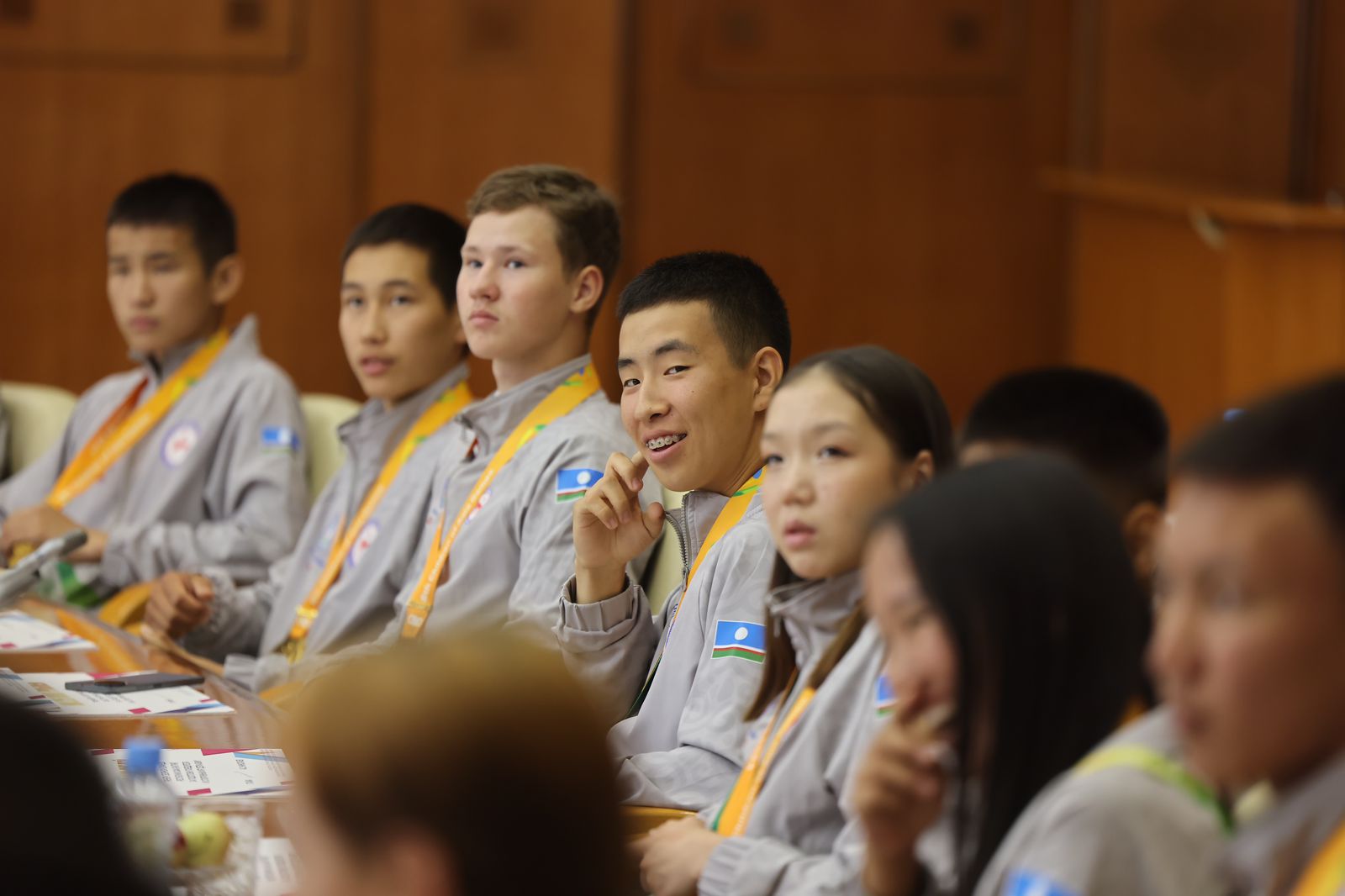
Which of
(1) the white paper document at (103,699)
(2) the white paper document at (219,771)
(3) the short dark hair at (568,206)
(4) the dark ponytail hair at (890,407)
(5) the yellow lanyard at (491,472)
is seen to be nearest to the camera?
(4) the dark ponytail hair at (890,407)

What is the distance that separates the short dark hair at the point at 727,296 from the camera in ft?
8.07

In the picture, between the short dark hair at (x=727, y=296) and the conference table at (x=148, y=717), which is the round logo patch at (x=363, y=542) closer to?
the conference table at (x=148, y=717)

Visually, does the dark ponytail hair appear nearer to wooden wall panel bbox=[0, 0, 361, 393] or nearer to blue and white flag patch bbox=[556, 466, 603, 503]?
blue and white flag patch bbox=[556, 466, 603, 503]

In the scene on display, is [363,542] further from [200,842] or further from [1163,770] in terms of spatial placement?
[1163,770]

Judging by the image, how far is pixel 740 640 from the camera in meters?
2.10

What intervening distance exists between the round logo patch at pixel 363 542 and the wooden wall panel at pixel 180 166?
8.71 feet

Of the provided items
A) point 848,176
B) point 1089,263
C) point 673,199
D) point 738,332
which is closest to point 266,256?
point 673,199

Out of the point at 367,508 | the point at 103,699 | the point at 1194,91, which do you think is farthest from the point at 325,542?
the point at 1194,91

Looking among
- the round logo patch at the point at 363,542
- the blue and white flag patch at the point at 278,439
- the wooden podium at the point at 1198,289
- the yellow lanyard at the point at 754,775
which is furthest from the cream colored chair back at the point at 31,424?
the yellow lanyard at the point at 754,775

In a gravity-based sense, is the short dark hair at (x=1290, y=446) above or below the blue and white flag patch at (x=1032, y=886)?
above

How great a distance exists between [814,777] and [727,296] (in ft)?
3.21

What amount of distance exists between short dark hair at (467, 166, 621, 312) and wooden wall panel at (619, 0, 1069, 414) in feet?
8.95

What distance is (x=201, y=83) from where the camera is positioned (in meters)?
5.77

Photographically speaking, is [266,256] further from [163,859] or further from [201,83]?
[163,859]
